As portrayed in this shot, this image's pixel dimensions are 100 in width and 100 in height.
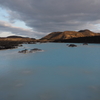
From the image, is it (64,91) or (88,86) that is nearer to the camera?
(64,91)

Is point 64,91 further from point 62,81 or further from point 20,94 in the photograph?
point 20,94

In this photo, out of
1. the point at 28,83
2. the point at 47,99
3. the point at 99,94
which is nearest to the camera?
the point at 47,99

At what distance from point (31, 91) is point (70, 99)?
2005mm

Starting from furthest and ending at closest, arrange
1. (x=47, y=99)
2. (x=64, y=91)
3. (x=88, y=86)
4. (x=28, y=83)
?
(x=28, y=83), (x=88, y=86), (x=64, y=91), (x=47, y=99)

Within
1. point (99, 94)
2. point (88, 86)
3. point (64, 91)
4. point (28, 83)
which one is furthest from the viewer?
point (28, 83)

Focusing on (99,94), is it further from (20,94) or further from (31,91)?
(20,94)

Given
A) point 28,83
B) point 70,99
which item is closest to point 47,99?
point 70,99

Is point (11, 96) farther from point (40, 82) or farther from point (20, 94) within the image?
point (40, 82)

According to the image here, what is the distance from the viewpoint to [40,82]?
22.2 ft

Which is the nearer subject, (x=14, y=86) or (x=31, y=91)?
(x=31, y=91)

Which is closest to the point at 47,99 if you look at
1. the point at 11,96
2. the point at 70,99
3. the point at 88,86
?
the point at 70,99

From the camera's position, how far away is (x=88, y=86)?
607 centimetres

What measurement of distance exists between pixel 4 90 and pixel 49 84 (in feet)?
8.14

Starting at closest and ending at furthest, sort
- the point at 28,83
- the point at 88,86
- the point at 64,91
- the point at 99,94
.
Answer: the point at 99,94
the point at 64,91
the point at 88,86
the point at 28,83
